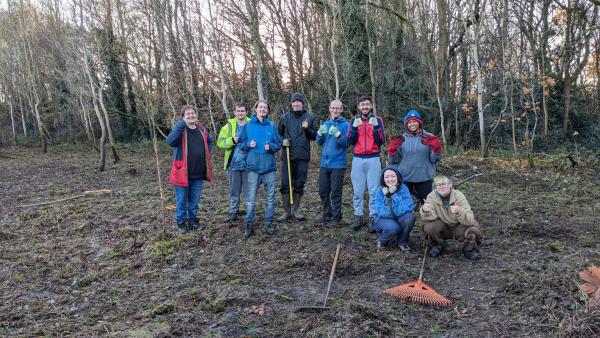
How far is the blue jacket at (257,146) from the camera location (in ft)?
18.8

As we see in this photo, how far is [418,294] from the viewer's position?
389 cm

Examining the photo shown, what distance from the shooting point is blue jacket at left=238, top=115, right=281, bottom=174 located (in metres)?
5.73

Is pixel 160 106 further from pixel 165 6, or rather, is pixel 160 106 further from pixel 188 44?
pixel 165 6

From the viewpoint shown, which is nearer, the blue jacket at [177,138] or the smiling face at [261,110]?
the blue jacket at [177,138]

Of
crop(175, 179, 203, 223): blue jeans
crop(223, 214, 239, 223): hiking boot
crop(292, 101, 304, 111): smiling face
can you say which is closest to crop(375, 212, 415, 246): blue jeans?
crop(292, 101, 304, 111): smiling face

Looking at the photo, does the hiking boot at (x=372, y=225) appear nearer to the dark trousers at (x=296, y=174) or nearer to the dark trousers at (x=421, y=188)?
the dark trousers at (x=421, y=188)

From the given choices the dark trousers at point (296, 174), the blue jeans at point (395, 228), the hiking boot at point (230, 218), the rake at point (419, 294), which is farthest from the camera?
the hiking boot at point (230, 218)

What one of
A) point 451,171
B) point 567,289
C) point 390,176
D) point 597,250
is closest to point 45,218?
point 390,176

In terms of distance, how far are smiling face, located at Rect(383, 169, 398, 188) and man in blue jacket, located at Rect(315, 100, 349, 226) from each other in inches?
36.5

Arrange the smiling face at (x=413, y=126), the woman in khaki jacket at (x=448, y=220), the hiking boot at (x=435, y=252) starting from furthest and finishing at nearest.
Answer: the smiling face at (x=413, y=126) < the hiking boot at (x=435, y=252) < the woman in khaki jacket at (x=448, y=220)

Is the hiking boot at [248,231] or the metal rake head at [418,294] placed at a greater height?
the hiking boot at [248,231]

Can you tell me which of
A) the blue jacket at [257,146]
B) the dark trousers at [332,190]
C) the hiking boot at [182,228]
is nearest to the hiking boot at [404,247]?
the dark trousers at [332,190]

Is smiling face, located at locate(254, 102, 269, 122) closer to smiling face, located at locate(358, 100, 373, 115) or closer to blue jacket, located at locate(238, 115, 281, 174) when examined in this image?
blue jacket, located at locate(238, 115, 281, 174)

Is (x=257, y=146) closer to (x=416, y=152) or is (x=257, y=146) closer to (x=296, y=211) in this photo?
(x=296, y=211)
